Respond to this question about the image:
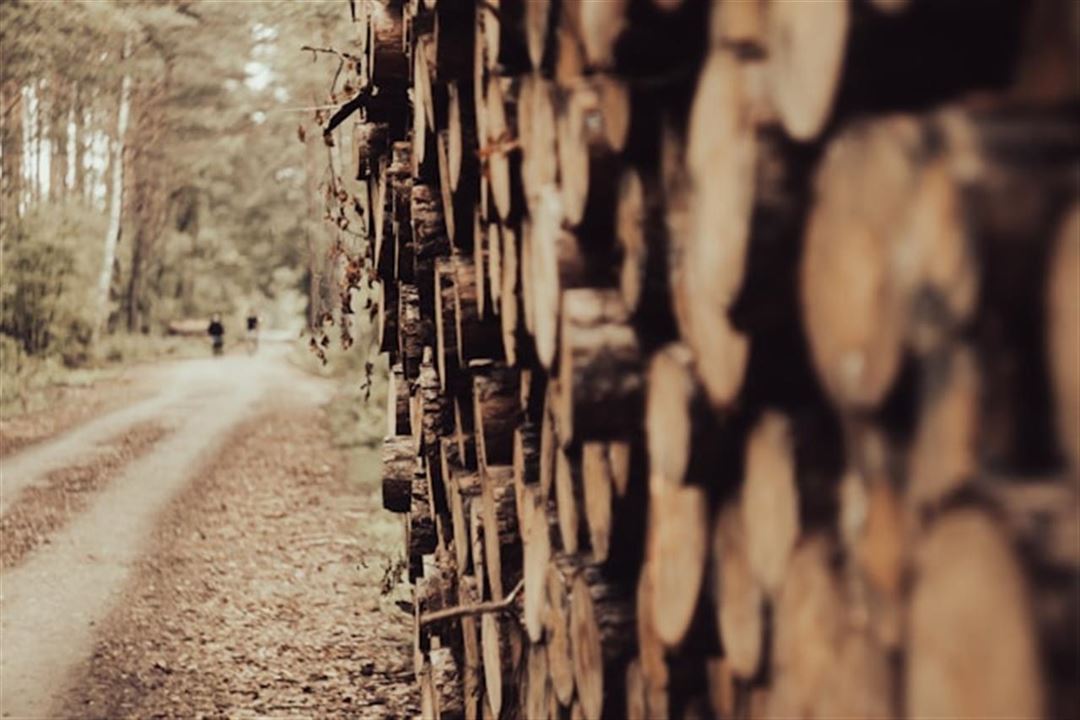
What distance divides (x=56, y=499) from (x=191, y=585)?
9.56ft

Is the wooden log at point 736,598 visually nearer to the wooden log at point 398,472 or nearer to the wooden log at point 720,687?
the wooden log at point 720,687

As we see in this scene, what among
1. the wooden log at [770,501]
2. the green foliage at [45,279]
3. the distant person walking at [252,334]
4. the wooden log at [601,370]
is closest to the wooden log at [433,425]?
the wooden log at [601,370]

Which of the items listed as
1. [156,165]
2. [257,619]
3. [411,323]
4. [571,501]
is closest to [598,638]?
[571,501]

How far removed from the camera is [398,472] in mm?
4641

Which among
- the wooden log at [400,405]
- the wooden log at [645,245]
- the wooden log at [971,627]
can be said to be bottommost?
the wooden log at [400,405]

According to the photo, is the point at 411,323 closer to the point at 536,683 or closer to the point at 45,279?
the point at 536,683

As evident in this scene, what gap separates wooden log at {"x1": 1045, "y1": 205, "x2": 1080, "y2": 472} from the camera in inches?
32.8

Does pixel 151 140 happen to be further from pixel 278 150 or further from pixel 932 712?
pixel 932 712

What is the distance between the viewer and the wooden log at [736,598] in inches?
52.7

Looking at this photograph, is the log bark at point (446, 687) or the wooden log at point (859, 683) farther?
the log bark at point (446, 687)

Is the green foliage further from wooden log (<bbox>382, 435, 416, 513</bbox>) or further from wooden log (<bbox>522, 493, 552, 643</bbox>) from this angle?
wooden log (<bbox>522, 493, 552, 643</bbox>)

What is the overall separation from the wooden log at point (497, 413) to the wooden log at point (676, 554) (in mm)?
1022

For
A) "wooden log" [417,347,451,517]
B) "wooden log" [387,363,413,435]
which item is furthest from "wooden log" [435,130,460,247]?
"wooden log" [387,363,413,435]

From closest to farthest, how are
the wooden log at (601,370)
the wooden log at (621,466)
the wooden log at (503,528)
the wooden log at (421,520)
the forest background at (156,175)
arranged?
the wooden log at (601,370)
the wooden log at (621,466)
the wooden log at (503,528)
the wooden log at (421,520)
the forest background at (156,175)
